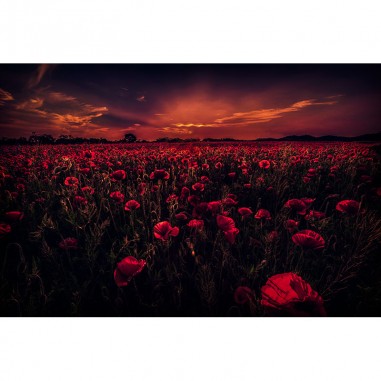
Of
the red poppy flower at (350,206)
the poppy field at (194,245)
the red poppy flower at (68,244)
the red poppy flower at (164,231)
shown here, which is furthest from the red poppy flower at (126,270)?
the red poppy flower at (350,206)

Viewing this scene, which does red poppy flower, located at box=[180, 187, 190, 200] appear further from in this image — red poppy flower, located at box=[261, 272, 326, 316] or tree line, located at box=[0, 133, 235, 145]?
red poppy flower, located at box=[261, 272, 326, 316]

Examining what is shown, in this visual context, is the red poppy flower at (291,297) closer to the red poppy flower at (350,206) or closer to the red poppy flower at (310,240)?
the red poppy flower at (310,240)

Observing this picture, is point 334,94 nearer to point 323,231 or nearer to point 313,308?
point 323,231

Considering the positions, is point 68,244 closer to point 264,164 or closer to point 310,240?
point 310,240

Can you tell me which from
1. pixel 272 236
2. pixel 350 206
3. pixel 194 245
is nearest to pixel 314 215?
pixel 350 206

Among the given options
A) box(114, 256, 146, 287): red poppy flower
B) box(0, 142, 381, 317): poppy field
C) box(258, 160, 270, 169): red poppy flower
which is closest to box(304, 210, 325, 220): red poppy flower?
box(0, 142, 381, 317): poppy field

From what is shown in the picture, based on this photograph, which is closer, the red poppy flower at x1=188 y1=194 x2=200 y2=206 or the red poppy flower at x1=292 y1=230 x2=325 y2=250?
the red poppy flower at x1=292 y1=230 x2=325 y2=250
